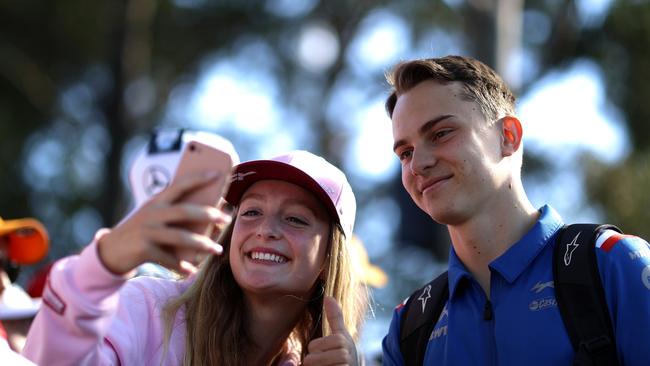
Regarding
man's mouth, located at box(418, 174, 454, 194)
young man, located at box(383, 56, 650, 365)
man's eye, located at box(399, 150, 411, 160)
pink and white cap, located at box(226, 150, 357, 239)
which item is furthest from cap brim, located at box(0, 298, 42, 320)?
man's mouth, located at box(418, 174, 454, 194)

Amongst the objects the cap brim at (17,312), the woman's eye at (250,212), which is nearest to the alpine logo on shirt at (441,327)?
the woman's eye at (250,212)

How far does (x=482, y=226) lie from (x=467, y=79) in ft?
1.81

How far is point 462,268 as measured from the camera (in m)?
3.22

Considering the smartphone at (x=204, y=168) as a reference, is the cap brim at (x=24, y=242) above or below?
above

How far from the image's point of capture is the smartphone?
6.55 ft

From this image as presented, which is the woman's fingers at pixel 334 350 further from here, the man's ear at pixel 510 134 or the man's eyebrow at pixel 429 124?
the man's ear at pixel 510 134

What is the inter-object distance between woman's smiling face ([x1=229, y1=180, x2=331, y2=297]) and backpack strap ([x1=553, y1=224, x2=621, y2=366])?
36.6 inches

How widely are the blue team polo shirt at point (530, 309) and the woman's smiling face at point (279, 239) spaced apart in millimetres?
425

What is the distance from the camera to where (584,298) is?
2.80 meters

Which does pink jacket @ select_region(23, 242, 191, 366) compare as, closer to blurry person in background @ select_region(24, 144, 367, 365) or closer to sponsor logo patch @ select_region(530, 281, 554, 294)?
blurry person in background @ select_region(24, 144, 367, 365)

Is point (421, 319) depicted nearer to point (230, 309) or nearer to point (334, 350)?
point (334, 350)

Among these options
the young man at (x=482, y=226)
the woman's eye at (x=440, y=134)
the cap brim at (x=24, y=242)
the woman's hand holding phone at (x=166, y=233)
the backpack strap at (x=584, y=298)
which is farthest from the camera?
the cap brim at (x=24, y=242)

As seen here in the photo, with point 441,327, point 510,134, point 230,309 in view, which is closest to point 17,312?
point 230,309

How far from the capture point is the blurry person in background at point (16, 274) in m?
4.89
